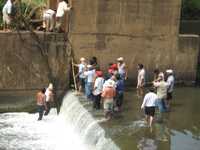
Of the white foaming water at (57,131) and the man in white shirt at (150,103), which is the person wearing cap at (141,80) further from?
the man in white shirt at (150,103)

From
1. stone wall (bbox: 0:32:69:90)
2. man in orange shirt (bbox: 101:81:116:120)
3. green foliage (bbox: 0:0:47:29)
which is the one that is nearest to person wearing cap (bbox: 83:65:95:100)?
man in orange shirt (bbox: 101:81:116:120)

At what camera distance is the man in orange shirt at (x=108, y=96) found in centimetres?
1786

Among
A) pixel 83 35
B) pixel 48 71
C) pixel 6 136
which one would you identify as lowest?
pixel 6 136

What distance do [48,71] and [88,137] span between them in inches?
228

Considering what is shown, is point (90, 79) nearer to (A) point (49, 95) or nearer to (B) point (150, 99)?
(A) point (49, 95)

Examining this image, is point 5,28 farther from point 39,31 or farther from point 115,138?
point 115,138

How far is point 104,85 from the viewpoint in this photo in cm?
1819

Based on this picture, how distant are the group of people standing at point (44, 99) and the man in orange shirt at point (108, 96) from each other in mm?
3471

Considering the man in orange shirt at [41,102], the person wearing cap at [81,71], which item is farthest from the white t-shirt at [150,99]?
the man in orange shirt at [41,102]

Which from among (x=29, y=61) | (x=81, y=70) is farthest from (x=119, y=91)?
(x=29, y=61)

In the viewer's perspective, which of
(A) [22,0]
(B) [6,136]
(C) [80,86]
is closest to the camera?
(B) [6,136]

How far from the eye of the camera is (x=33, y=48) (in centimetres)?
2241

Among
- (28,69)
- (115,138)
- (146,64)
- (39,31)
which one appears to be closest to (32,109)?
(28,69)

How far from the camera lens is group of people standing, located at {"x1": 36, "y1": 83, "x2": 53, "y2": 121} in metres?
21.0
